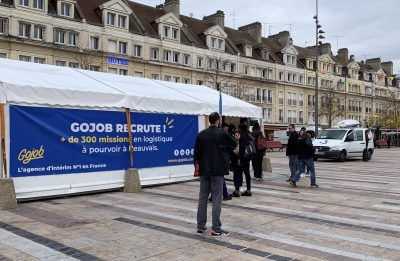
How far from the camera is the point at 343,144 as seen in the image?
26.3 meters

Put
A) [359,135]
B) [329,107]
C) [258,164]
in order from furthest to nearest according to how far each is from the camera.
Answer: [329,107]
[359,135]
[258,164]

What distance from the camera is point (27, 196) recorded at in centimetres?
1046

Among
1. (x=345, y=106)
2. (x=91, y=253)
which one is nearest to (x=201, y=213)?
(x=91, y=253)

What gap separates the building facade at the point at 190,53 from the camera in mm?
45531

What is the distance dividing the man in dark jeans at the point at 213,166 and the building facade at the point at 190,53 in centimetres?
1754

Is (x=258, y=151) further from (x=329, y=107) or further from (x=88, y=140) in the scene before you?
(x=329, y=107)

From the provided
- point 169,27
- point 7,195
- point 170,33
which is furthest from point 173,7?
point 7,195

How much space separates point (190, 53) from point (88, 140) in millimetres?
49381

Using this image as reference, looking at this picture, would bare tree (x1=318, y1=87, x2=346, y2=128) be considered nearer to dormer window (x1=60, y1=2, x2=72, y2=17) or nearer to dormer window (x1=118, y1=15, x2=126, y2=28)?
dormer window (x1=118, y1=15, x2=126, y2=28)

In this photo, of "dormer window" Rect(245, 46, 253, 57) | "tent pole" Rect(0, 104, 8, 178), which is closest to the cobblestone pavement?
"tent pole" Rect(0, 104, 8, 178)

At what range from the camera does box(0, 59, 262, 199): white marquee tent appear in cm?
1057

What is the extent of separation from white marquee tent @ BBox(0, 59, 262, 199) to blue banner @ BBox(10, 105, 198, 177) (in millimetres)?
176

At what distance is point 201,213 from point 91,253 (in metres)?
1.91

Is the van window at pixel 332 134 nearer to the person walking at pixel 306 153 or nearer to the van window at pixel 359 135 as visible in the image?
the van window at pixel 359 135
